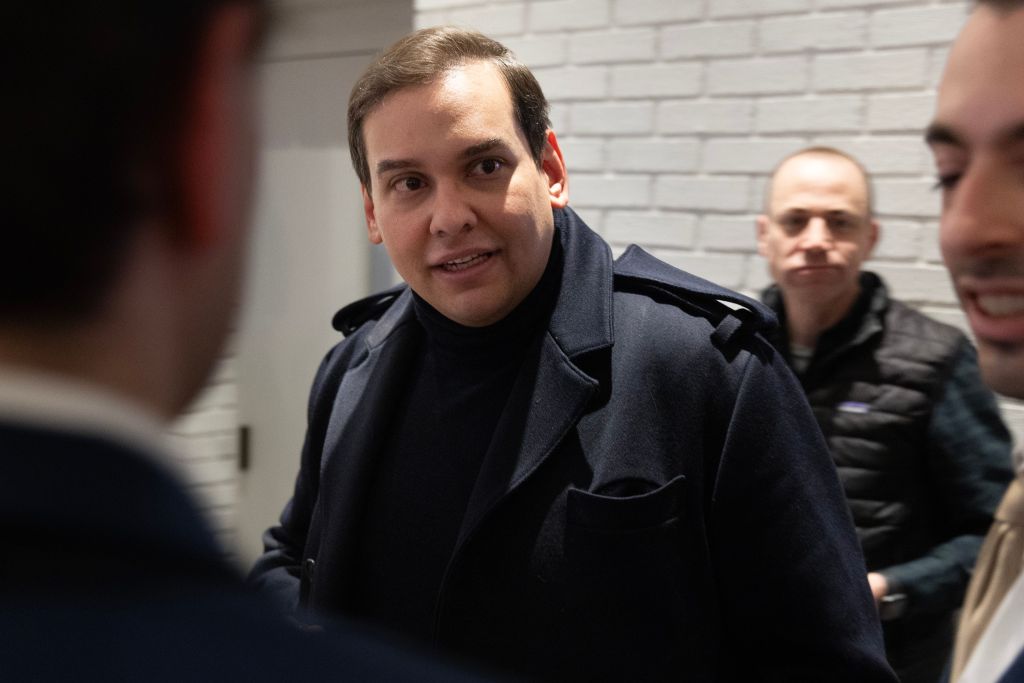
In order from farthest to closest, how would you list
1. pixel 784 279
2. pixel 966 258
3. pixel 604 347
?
1. pixel 784 279
2. pixel 604 347
3. pixel 966 258

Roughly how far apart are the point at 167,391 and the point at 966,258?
649 mm

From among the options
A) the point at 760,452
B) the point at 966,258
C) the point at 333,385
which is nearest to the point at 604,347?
the point at 760,452

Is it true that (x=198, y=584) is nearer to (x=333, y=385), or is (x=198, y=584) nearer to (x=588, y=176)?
(x=333, y=385)

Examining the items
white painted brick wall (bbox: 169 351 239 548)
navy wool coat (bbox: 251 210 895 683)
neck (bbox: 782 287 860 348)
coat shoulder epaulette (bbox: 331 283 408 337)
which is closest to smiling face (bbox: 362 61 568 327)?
navy wool coat (bbox: 251 210 895 683)

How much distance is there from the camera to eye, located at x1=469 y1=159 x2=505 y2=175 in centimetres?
152

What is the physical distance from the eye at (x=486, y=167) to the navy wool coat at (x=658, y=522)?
8.8 inches

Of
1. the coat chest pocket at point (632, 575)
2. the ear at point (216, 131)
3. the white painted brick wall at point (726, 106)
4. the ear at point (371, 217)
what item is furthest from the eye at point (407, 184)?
the white painted brick wall at point (726, 106)

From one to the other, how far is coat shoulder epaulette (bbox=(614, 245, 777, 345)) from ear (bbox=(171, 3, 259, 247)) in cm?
103

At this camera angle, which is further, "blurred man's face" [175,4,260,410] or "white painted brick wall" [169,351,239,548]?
"white painted brick wall" [169,351,239,548]

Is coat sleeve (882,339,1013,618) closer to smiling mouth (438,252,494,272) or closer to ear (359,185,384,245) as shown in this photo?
smiling mouth (438,252,494,272)

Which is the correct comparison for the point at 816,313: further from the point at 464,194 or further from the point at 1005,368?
the point at 1005,368

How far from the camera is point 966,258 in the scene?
2.76 feet

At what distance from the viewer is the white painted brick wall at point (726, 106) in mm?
2676

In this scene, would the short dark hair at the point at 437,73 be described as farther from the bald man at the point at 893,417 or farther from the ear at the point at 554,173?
the bald man at the point at 893,417
